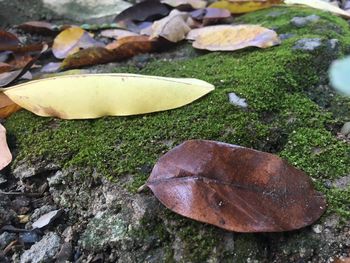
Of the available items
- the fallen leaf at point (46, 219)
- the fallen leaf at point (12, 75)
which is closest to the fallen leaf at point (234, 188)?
the fallen leaf at point (46, 219)

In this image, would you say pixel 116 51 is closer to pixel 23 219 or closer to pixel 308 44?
pixel 308 44

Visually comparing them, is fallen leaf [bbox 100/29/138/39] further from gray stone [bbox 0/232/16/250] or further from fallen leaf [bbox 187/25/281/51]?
gray stone [bbox 0/232/16/250]

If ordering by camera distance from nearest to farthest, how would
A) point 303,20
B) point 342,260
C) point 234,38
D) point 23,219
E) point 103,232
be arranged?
point 342,260, point 103,232, point 23,219, point 234,38, point 303,20

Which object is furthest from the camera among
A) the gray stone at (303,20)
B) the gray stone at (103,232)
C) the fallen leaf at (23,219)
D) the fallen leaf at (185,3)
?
the fallen leaf at (185,3)

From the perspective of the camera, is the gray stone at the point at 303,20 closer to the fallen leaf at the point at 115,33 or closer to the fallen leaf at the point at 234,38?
the fallen leaf at the point at 234,38

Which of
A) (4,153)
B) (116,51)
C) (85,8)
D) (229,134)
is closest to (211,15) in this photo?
(116,51)

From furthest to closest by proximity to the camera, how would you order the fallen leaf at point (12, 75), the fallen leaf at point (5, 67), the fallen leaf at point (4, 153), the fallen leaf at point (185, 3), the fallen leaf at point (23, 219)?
the fallen leaf at point (185, 3) → the fallen leaf at point (5, 67) → the fallen leaf at point (12, 75) → the fallen leaf at point (4, 153) → the fallen leaf at point (23, 219)
